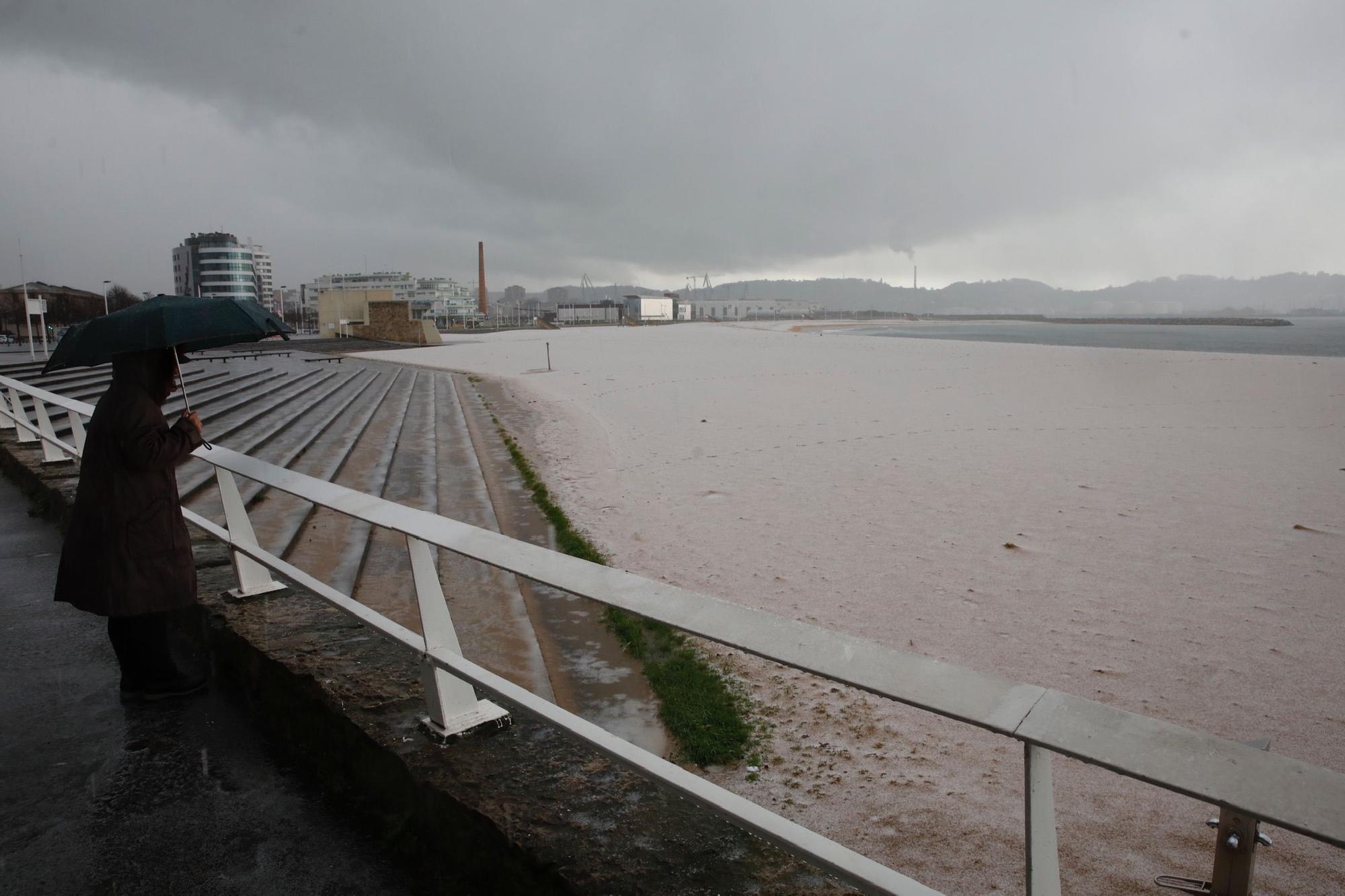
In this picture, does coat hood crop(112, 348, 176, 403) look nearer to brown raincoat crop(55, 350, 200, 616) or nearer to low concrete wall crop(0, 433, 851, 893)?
brown raincoat crop(55, 350, 200, 616)

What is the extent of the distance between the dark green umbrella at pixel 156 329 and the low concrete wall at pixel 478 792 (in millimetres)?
1155

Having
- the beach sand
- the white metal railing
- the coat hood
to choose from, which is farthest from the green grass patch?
the coat hood

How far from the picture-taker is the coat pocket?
331 centimetres

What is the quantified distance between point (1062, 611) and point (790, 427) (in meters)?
9.31

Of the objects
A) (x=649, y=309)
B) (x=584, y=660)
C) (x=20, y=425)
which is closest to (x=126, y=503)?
(x=584, y=660)

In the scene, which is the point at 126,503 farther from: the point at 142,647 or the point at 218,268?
the point at 218,268

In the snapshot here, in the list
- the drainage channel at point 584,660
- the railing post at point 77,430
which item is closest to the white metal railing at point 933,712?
the drainage channel at point 584,660

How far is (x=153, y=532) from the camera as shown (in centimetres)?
335

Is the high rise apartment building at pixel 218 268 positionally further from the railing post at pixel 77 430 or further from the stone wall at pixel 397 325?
the stone wall at pixel 397 325

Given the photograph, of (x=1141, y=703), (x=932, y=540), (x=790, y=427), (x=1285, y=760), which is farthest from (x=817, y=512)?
(x=1285, y=760)

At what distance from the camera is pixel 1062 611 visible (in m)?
6.14

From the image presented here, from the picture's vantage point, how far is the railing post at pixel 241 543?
397cm

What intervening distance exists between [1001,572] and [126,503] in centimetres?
615

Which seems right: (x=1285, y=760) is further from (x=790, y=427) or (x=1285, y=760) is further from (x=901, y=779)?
(x=790, y=427)
